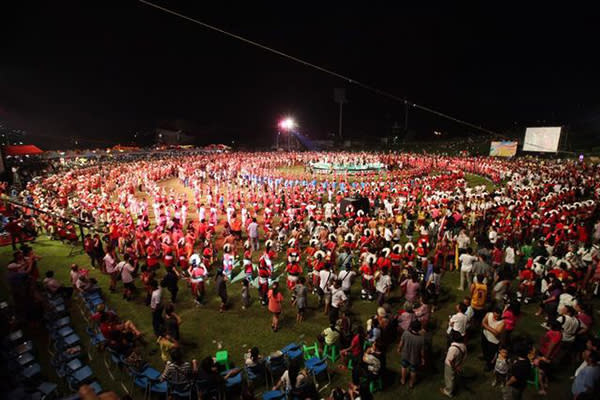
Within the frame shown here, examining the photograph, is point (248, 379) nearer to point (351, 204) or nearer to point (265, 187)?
point (351, 204)

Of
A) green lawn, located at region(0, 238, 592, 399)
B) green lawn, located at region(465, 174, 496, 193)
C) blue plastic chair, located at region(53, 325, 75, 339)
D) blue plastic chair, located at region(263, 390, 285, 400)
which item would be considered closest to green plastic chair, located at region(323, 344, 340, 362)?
green lawn, located at region(0, 238, 592, 399)

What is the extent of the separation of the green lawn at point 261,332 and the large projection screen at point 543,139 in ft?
125

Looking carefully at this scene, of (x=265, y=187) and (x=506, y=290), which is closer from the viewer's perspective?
(x=506, y=290)

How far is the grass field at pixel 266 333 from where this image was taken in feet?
19.0

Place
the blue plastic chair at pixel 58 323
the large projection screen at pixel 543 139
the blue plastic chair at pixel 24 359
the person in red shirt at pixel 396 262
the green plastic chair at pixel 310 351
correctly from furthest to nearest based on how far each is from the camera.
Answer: the large projection screen at pixel 543 139
the person in red shirt at pixel 396 262
the blue plastic chair at pixel 58 323
the green plastic chair at pixel 310 351
the blue plastic chair at pixel 24 359

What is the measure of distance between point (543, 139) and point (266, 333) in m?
45.4

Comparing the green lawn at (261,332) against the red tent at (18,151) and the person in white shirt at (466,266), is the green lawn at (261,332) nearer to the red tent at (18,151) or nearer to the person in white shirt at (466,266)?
the person in white shirt at (466,266)

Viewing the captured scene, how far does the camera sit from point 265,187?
23.5 metres

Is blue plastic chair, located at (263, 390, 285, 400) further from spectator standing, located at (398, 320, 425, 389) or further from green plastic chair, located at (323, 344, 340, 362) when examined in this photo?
spectator standing, located at (398, 320, 425, 389)

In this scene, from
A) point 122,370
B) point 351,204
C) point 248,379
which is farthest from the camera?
point 351,204

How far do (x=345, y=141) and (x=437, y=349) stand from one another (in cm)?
7712

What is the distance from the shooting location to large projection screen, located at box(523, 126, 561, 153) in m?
37.1

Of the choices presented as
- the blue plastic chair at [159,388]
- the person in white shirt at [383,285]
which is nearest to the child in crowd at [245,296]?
the blue plastic chair at [159,388]

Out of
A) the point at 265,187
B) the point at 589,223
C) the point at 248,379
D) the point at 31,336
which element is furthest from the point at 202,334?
the point at 265,187
